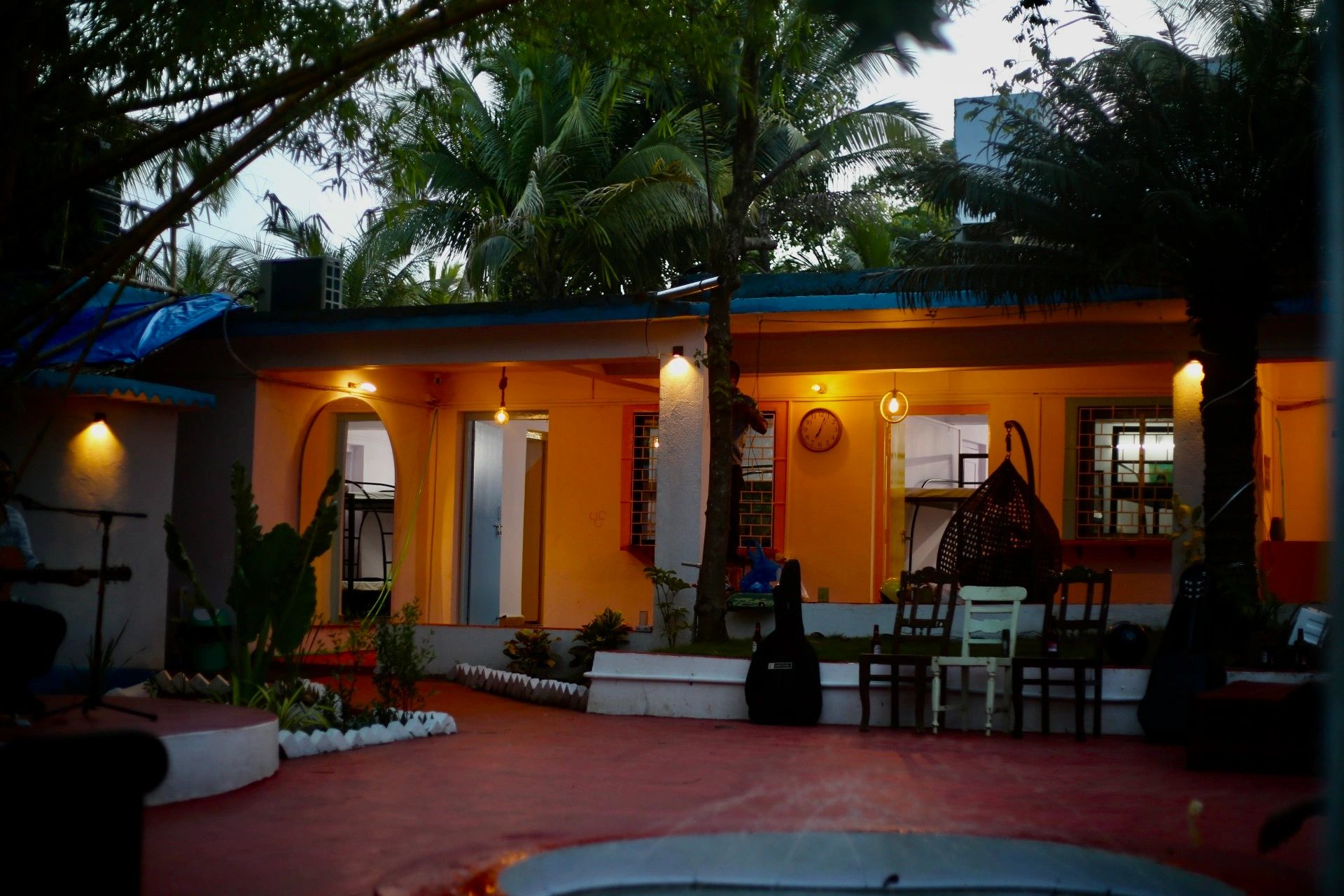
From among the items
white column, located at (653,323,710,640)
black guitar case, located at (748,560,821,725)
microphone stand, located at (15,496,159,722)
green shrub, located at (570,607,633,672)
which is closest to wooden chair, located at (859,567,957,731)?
black guitar case, located at (748,560,821,725)

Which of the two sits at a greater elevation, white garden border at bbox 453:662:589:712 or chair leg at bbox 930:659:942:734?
chair leg at bbox 930:659:942:734

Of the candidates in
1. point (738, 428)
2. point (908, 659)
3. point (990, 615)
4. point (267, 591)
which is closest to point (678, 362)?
point (738, 428)

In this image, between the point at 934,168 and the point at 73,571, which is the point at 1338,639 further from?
the point at 934,168

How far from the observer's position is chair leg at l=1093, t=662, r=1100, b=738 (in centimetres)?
970

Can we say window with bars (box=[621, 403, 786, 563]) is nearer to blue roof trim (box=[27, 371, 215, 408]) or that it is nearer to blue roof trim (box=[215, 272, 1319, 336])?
blue roof trim (box=[215, 272, 1319, 336])

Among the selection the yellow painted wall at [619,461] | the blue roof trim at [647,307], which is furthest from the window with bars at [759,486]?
the blue roof trim at [647,307]

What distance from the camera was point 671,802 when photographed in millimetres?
6832

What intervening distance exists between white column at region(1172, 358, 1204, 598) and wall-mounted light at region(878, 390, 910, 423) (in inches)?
126

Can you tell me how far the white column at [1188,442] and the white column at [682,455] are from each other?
4553 millimetres

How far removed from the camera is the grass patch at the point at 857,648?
10969mm

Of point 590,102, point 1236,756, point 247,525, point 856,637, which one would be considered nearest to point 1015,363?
point 856,637

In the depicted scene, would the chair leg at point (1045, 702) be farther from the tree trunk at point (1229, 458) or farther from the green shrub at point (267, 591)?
the green shrub at point (267, 591)

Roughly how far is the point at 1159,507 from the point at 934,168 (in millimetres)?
5488

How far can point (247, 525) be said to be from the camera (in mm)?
8977
